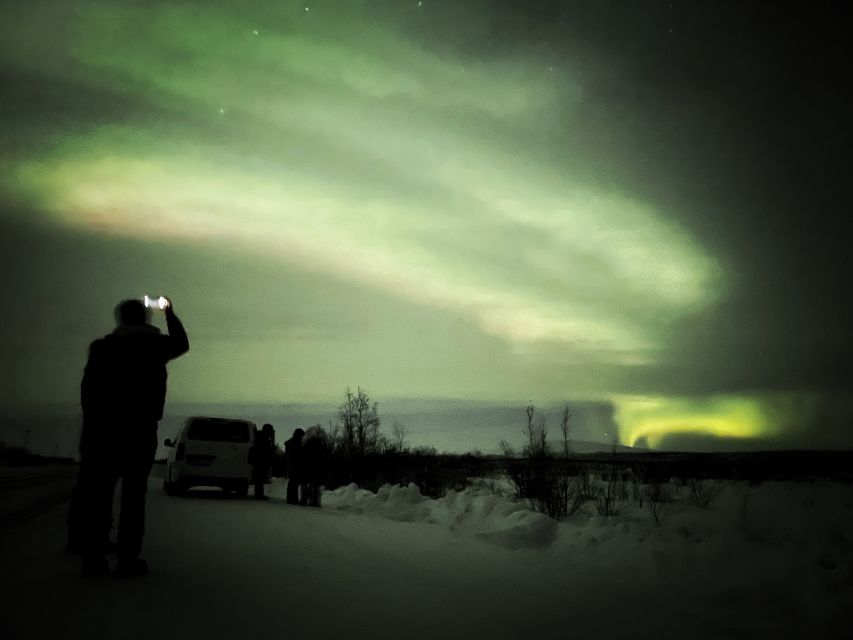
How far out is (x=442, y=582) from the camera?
17.3 feet

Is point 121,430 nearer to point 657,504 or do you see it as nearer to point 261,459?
point 261,459

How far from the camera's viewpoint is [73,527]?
546 cm

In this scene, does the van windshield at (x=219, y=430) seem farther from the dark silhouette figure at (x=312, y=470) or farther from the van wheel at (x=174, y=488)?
the dark silhouette figure at (x=312, y=470)

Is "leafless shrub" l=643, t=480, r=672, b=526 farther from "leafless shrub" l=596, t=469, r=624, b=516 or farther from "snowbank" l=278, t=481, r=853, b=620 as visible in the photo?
"leafless shrub" l=596, t=469, r=624, b=516

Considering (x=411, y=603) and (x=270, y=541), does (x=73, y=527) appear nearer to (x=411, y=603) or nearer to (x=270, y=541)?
(x=270, y=541)

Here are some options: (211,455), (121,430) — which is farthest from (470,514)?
(211,455)

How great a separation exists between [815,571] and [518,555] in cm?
304

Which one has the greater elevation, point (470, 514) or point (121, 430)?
point (121, 430)

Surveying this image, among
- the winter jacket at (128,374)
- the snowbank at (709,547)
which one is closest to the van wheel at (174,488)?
the snowbank at (709,547)

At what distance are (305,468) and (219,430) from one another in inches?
114

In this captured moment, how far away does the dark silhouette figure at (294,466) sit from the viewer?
14688 mm

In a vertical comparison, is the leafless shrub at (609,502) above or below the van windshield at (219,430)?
below

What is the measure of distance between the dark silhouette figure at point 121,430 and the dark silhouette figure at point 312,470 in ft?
30.8

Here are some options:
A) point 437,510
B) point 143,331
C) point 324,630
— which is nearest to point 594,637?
point 324,630
